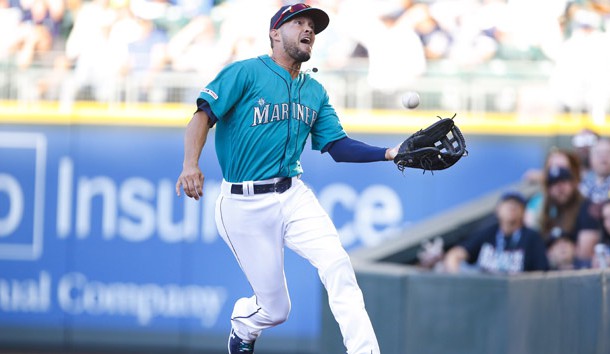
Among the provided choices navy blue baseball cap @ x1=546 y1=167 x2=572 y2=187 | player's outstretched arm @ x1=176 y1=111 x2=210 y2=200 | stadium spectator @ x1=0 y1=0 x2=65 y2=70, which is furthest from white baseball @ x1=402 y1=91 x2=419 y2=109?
stadium spectator @ x1=0 y1=0 x2=65 y2=70

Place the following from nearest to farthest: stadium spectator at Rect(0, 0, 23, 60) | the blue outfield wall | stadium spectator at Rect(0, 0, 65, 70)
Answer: the blue outfield wall → stadium spectator at Rect(0, 0, 65, 70) → stadium spectator at Rect(0, 0, 23, 60)

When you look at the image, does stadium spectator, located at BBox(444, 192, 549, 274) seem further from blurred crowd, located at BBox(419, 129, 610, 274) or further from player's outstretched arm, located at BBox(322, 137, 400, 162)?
player's outstretched arm, located at BBox(322, 137, 400, 162)

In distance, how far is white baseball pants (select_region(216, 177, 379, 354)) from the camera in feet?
17.3

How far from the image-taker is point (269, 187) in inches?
214

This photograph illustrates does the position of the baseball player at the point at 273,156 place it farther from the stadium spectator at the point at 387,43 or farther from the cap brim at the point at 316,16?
the stadium spectator at the point at 387,43

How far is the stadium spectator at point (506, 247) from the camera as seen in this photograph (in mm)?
8094

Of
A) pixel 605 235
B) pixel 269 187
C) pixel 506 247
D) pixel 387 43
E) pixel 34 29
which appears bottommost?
pixel 506 247

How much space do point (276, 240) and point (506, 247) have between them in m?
3.16

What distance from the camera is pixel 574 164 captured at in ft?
28.8

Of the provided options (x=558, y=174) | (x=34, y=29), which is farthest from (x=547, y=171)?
(x=34, y=29)

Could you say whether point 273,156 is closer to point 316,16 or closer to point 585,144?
point 316,16

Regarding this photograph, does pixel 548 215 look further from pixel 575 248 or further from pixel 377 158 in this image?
pixel 377 158

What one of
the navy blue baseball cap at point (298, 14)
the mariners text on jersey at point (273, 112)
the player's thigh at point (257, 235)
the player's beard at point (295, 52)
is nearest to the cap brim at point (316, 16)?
the navy blue baseball cap at point (298, 14)

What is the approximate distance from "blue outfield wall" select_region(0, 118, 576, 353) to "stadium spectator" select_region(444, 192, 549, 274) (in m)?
2.67
